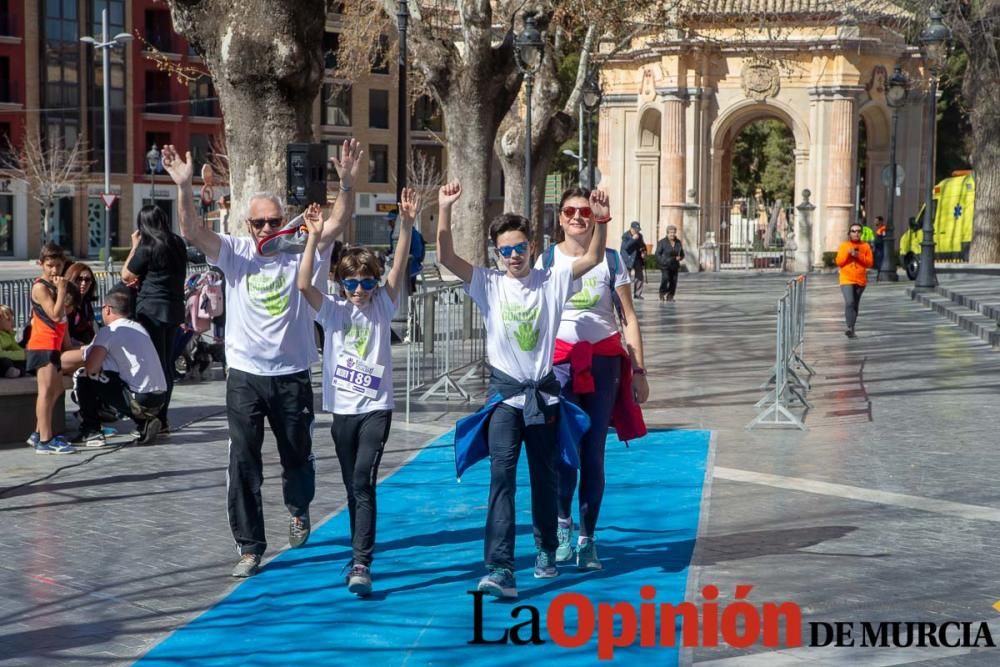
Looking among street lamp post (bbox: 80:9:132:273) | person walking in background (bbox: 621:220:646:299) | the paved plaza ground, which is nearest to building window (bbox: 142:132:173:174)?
street lamp post (bbox: 80:9:132:273)

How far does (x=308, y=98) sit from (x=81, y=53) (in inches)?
2282

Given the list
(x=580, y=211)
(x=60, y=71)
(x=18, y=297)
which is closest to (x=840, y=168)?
(x=18, y=297)

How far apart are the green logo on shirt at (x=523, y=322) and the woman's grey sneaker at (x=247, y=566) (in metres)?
1.75

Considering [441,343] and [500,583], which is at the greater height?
[441,343]

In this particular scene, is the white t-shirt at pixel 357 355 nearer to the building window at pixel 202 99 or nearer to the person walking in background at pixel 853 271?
the person walking in background at pixel 853 271

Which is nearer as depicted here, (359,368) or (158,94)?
(359,368)

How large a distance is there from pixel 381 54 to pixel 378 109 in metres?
39.1

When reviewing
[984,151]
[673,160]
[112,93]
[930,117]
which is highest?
[112,93]

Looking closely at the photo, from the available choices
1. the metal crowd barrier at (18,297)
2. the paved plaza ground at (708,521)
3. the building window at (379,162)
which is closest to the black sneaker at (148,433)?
the paved plaza ground at (708,521)

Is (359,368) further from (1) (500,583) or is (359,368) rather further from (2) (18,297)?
(2) (18,297)

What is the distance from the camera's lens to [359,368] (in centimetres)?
690

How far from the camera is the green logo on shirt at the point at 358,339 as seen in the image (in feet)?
22.7

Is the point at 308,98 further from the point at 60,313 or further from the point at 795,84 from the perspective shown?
the point at 795,84

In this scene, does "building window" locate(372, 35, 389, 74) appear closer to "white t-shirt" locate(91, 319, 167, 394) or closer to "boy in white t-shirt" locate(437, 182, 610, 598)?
"white t-shirt" locate(91, 319, 167, 394)
